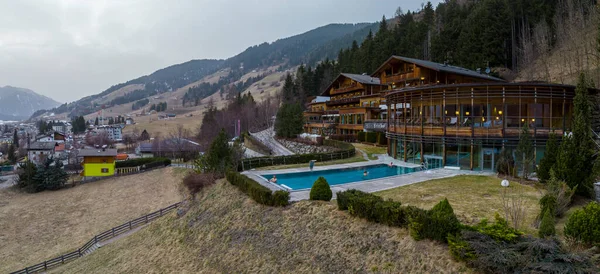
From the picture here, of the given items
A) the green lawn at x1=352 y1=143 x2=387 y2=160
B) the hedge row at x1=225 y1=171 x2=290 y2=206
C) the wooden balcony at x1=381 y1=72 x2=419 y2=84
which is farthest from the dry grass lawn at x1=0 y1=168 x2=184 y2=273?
the wooden balcony at x1=381 y1=72 x2=419 y2=84

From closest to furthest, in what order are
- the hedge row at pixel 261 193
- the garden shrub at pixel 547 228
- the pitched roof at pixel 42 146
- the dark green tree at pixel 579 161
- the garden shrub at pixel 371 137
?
the garden shrub at pixel 547 228
the dark green tree at pixel 579 161
the hedge row at pixel 261 193
the garden shrub at pixel 371 137
the pitched roof at pixel 42 146

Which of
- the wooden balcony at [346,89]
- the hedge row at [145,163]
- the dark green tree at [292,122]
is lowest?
the hedge row at [145,163]

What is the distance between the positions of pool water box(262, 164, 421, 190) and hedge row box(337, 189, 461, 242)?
325 inches

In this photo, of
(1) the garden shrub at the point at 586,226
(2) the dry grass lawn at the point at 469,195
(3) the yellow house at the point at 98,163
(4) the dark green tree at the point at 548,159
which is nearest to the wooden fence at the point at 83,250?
Answer: (2) the dry grass lawn at the point at 469,195

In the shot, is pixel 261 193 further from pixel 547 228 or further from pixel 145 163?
pixel 145 163

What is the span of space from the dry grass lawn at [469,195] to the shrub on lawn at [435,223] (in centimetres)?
258

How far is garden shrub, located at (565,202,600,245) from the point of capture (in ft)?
28.2

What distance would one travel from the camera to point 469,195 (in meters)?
16.8

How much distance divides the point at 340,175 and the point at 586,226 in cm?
1786

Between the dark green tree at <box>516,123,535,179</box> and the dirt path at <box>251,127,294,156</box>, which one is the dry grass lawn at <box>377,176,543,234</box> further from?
the dirt path at <box>251,127,294,156</box>

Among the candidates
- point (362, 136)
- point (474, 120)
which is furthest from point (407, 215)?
point (362, 136)

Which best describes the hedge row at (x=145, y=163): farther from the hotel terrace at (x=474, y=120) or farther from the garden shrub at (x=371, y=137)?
the hotel terrace at (x=474, y=120)

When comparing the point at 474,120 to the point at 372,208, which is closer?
the point at 372,208

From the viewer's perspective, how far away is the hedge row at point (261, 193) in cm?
1706
